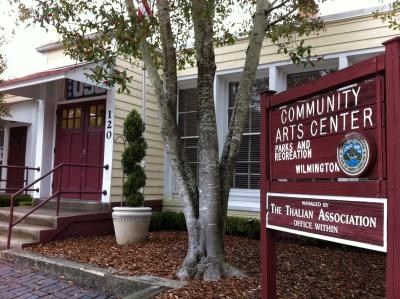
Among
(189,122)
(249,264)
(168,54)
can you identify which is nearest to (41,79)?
(189,122)

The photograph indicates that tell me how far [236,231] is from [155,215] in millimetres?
→ 1967

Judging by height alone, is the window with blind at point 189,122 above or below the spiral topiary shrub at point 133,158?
above

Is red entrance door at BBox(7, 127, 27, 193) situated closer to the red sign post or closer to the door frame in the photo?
the door frame

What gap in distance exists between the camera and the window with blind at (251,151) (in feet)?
30.3

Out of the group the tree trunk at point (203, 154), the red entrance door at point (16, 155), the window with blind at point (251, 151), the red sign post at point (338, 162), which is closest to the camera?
the red sign post at point (338, 162)

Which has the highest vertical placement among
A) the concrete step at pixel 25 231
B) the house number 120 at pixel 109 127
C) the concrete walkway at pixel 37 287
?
the house number 120 at pixel 109 127

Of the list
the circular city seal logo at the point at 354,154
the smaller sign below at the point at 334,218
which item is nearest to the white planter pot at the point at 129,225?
the smaller sign below at the point at 334,218

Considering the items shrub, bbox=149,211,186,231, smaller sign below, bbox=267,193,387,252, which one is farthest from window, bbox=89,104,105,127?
smaller sign below, bbox=267,193,387,252

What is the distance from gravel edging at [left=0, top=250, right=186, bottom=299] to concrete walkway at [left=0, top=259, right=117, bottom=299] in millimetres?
90

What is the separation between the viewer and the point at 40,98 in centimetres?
1062

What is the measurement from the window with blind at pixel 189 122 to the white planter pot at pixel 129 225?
268 centimetres

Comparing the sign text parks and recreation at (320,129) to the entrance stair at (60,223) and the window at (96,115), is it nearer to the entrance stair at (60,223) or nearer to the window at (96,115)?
the entrance stair at (60,223)

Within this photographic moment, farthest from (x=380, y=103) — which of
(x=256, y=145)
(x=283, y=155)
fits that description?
(x=256, y=145)

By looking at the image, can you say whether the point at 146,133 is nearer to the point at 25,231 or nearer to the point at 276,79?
the point at 276,79
